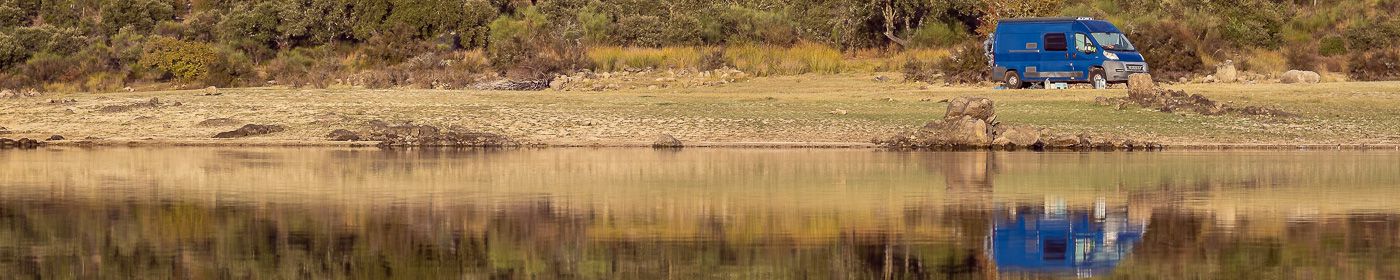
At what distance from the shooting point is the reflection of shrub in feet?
105

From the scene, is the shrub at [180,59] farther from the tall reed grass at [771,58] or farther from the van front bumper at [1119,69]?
the van front bumper at [1119,69]

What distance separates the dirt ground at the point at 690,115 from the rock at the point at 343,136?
0.62 feet

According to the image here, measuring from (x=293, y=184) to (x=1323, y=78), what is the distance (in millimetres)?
19770

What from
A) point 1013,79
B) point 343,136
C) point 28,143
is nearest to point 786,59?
point 1013,79

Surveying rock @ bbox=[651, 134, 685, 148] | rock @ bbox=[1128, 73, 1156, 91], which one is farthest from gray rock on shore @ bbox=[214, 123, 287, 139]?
rock @ bbox=[1128, 73, 1156, 91]

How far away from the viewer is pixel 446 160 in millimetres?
21219

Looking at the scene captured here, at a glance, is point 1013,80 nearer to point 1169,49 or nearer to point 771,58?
point 1169,49

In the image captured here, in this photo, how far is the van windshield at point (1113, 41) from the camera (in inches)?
1212

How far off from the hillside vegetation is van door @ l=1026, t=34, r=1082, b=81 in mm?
1837

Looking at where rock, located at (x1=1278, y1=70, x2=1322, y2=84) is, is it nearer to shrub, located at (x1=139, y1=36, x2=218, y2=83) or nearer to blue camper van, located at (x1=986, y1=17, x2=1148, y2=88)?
blue camper van, located at (x1=986, y1=17, x2=1148, y2=88)

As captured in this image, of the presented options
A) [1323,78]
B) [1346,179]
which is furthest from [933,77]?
[1346,179]

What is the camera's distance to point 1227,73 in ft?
105

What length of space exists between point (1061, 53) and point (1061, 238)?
1898 centimetres

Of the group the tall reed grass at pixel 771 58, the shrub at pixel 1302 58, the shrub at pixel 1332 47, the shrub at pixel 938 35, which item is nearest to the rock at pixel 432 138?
the tall reed grass at pixel 771 58
